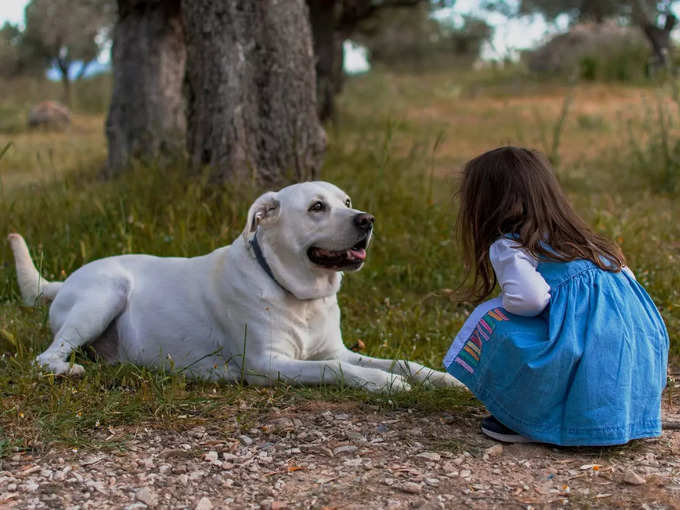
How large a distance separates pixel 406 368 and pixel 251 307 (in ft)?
2.62

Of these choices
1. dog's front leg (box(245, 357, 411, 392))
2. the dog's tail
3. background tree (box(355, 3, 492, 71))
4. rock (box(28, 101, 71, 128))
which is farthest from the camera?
background tree (box(355, 3, 492, 71))

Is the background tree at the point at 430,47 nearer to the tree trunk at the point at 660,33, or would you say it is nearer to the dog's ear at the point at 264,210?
the tree trunk at the point at 660,33

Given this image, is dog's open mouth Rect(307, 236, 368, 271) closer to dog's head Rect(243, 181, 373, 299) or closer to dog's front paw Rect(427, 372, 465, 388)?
dog's head Rect(243, 181, 373, 299)

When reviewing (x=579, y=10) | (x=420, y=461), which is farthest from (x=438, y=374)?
(x=579, y=10)

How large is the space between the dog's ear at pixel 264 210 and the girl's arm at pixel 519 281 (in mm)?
1151

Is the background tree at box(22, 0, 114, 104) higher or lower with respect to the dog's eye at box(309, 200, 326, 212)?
higher

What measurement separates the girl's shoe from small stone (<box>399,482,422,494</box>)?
0.52 metres

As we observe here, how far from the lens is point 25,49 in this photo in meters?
23.5

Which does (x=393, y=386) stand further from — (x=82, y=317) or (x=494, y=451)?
(x=82, y=317)

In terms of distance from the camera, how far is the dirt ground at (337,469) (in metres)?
2.58

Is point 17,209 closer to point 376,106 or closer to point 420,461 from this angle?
point 420,461

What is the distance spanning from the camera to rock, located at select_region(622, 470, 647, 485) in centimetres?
266

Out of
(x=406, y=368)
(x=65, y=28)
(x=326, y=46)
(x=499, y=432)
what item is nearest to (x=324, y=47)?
(x=326, y=46)

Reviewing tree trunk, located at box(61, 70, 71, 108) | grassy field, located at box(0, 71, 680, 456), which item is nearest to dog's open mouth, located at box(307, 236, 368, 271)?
grassy field, located at box(0, 71, 680, 456)
